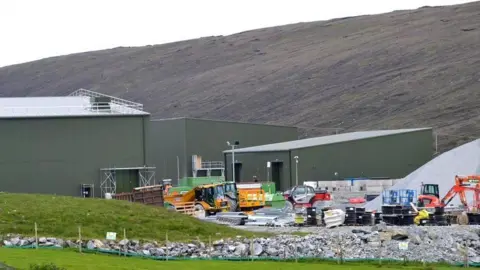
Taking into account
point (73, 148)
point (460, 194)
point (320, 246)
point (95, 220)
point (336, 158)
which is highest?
point (73, 148)

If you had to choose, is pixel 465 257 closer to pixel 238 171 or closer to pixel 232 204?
pixel 232 204

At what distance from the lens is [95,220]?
3378 centimetres

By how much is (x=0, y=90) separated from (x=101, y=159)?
140 m

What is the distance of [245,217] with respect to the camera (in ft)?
147

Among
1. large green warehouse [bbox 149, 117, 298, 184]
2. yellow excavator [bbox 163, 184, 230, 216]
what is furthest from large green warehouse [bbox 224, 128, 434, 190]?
yellow excavator [bbox 163, 184, 230, 216]

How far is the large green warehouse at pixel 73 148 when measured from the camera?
57625 millimetres

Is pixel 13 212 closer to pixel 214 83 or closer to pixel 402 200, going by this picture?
pixel 402 200

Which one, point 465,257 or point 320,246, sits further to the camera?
point 320,246

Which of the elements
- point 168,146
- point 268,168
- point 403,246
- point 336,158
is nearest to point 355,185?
point 336,158

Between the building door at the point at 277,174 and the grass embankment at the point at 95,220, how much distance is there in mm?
33236

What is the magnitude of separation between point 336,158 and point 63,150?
73.0 ft

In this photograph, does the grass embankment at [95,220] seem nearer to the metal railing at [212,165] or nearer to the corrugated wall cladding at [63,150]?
the corrugated wall cladding at [63,150]

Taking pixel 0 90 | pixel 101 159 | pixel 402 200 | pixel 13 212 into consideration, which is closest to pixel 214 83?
pixel 0 90

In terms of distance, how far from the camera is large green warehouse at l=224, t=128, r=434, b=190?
70.7 metres
